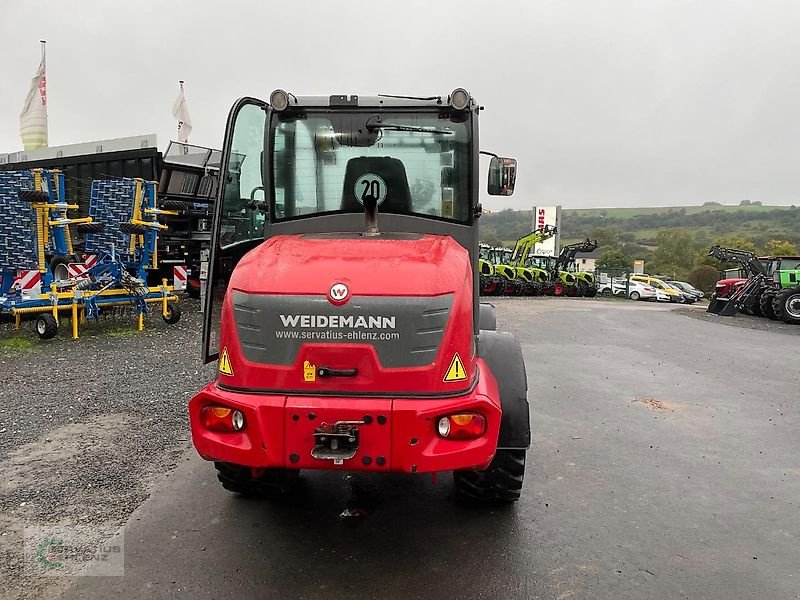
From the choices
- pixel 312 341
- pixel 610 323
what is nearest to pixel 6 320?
pixel 312 341

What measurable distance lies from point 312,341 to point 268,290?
0.37 meters

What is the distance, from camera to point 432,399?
2.97 meters

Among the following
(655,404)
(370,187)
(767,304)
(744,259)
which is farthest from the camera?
(744,259)

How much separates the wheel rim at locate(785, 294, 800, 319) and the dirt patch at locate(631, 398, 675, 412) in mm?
13667

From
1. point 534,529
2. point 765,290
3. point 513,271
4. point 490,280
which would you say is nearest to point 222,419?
point 534,529

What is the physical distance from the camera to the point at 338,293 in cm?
301

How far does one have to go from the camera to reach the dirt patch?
6.85m

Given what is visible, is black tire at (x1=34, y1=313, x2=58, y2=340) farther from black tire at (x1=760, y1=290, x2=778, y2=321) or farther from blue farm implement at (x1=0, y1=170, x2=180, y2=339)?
black tire at (x1=760, y1=290, x2=778, y2=321)

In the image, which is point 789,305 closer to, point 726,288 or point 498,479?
point 726,288

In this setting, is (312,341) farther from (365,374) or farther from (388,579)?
(388,579)

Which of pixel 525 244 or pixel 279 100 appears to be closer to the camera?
pixel 279 100

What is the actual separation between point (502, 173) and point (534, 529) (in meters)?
2.32

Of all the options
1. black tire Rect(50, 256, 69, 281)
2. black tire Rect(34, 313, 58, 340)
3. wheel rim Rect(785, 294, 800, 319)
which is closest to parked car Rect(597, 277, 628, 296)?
wheel rim Rect(785, 294, 800, 319)

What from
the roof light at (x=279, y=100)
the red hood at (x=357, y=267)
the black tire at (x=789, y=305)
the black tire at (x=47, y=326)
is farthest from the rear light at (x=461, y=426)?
the black tire at (x=789, y=305)
